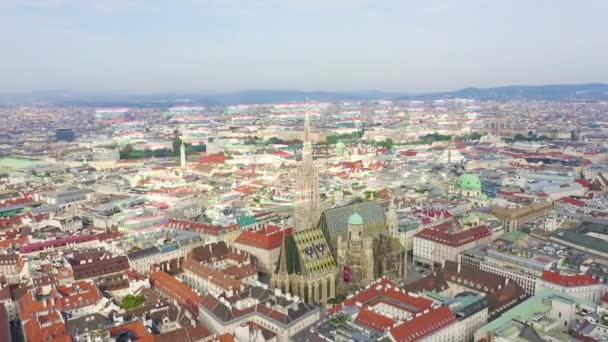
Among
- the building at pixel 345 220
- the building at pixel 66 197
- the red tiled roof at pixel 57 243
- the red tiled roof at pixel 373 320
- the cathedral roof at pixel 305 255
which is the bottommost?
the building at pixel 66 197

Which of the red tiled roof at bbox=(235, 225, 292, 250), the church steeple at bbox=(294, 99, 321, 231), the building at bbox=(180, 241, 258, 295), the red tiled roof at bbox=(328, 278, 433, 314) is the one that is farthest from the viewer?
the red tiled roof at bbox=(235, 225, 292, 250)

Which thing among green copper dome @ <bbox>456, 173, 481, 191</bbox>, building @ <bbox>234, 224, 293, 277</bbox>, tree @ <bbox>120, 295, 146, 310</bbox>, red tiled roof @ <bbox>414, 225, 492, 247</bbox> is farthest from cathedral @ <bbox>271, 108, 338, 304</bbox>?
green copper dome @ <bbox>456, 173, 481, 191</bbox>

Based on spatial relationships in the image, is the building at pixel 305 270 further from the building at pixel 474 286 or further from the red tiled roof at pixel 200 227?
the red tiled roof at pixel 200 227

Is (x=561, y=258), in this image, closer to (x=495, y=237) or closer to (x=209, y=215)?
(x=495, y=237)

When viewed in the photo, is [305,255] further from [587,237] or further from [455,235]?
[587,237]

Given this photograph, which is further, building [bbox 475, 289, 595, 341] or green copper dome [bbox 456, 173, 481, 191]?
green copper dome [bbox 456, 173, 481, 191]

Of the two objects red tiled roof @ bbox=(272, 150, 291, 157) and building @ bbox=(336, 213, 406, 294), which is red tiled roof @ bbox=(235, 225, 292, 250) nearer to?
building @ bbox=(336, 213, 406, 294)

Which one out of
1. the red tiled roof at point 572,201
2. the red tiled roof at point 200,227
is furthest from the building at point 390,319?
the red tiled roof at point 572,201

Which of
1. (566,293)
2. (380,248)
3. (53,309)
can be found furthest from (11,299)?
(566,293)
